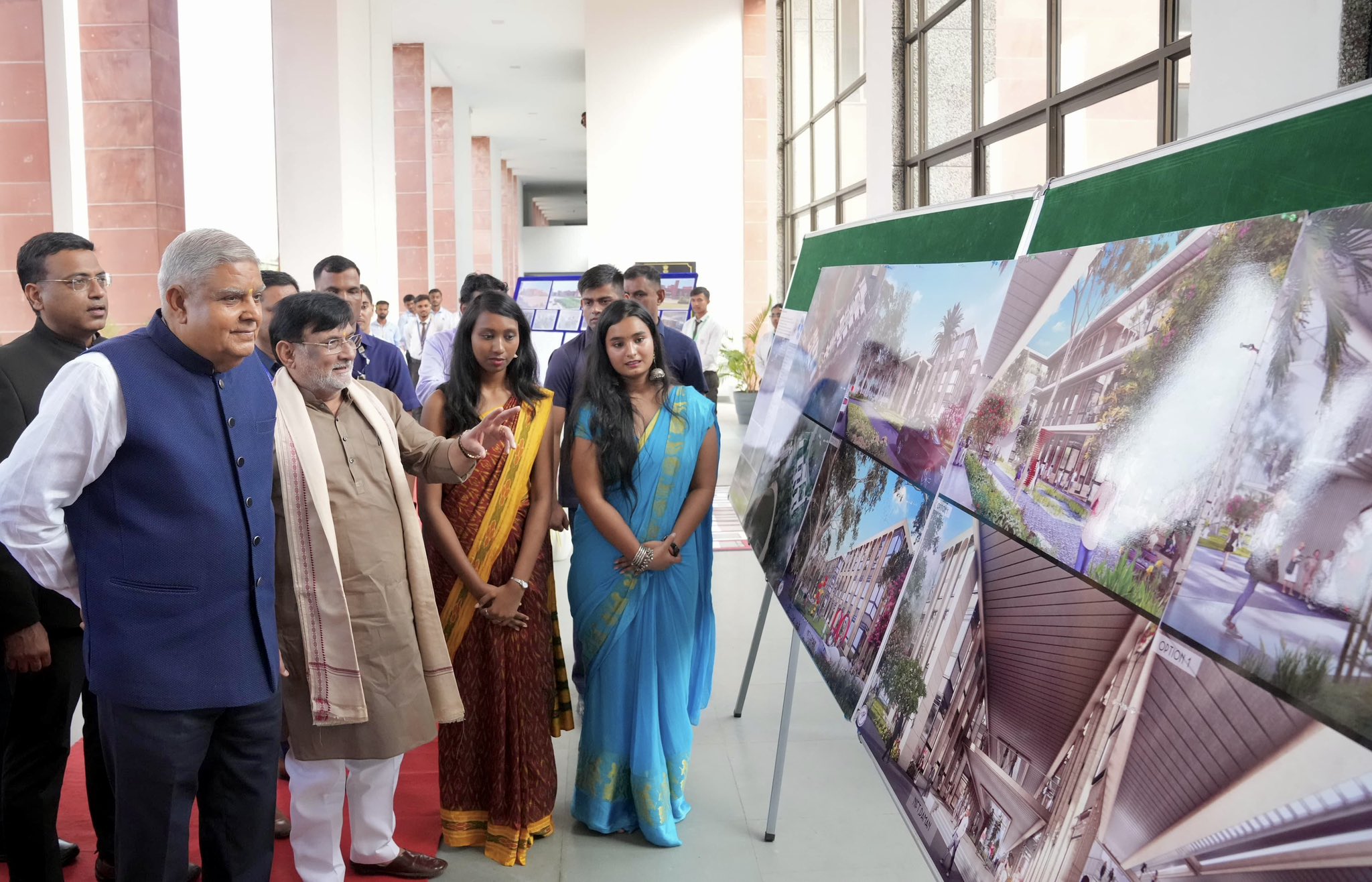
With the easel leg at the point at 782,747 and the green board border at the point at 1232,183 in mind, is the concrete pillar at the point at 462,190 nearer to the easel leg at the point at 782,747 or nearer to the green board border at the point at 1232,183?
the easel leg at the point at 782,747

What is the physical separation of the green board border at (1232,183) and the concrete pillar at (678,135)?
497 inches

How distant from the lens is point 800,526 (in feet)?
7.52

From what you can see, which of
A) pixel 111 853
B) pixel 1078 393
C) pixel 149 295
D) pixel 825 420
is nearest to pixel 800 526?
pixel 825 420

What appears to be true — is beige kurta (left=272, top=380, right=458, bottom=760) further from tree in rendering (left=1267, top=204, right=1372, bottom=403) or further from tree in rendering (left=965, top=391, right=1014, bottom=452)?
tree in rendering (left=1267, top=204, right=1372, bottom=403)

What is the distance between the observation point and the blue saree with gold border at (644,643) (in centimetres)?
271

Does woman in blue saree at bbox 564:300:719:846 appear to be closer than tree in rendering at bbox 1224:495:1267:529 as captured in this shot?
No

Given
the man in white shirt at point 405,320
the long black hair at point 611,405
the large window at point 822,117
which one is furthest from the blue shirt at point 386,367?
the man in white shirt at point 405,320

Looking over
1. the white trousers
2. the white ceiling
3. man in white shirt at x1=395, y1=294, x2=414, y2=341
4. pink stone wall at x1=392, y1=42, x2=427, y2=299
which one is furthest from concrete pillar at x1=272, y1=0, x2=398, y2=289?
the white trousers

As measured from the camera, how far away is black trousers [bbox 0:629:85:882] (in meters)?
2.26

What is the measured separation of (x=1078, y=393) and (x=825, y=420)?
1.16 metres

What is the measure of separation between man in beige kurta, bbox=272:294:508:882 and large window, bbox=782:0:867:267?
22.5 feet

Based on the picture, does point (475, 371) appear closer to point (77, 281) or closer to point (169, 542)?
point (77, 281)

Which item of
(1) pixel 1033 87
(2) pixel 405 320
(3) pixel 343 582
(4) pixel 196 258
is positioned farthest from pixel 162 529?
(2) pixel 405 320

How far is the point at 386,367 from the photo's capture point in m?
3.40
